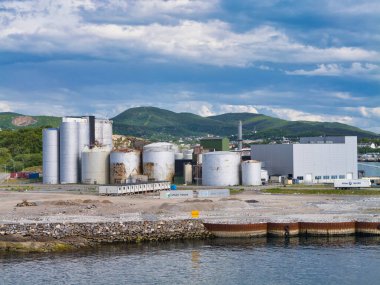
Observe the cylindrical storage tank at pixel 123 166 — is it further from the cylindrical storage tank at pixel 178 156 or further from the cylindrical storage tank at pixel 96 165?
the cylindrical storage tank at pixel 178 156

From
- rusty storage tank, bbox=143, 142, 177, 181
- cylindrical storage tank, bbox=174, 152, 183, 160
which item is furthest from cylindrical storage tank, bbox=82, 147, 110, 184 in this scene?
cylindrical storage tank, bbox=174, 152, 183, 160

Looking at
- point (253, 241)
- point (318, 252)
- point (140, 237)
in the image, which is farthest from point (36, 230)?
point (318, 252)

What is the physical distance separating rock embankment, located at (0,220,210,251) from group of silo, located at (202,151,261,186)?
176ft

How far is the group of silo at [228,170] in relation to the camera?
391ft

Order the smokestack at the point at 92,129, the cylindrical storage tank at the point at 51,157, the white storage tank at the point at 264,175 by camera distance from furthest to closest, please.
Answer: the smokestack at the point at 92,129, the cylindrical storage tank at the point at 51,157, the white storage tank at the point at 264,175

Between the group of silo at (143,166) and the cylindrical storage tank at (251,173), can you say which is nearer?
the cylindrical storage tank at (251,173)

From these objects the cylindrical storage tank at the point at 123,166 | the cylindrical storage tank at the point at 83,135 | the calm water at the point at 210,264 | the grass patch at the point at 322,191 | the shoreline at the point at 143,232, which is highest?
the cylindrical storage tank at the point at 83,135

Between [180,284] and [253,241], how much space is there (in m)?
18.1

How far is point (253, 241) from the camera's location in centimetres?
6238

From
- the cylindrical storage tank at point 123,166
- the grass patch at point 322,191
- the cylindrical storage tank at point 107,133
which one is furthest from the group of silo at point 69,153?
the grass patch at point 322,191

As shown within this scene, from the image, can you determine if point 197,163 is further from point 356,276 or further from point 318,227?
point 356,276

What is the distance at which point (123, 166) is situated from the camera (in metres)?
124

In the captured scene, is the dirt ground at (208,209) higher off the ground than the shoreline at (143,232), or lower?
higher

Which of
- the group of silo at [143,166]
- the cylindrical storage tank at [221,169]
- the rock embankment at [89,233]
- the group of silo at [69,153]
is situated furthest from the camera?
the group of silo at [69,153]
